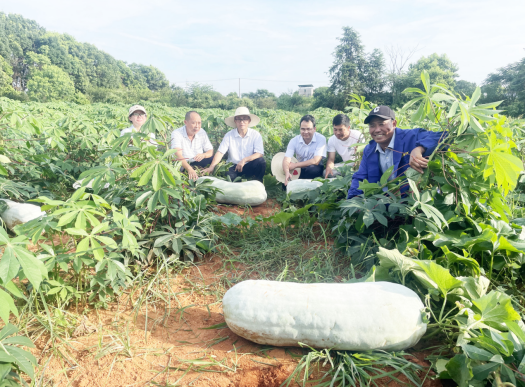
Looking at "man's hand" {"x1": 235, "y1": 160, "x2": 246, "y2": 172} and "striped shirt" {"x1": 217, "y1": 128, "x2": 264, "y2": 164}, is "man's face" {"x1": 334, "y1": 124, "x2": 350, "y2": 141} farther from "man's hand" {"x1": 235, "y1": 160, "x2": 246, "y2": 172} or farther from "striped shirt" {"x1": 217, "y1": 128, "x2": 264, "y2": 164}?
"man's hand" {"x1": 235, "y1": 160, "x2": 246, "y2": 172}

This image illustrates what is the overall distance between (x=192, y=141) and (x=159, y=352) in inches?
148

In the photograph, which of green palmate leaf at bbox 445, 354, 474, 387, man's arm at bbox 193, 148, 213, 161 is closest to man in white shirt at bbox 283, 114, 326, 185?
man's arm at bbox 193, 148, 213, 161

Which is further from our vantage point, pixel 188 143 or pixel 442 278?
A: pixel 188 143

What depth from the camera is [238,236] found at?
10.2ft

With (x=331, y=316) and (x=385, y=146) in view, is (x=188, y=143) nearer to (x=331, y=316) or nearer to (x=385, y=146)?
(x=385, y=146)

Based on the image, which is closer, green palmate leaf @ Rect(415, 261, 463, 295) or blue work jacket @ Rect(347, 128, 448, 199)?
green palmate leaf @ Rect(415, 261, 463, 295)

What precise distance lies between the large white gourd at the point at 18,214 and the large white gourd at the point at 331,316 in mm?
2560

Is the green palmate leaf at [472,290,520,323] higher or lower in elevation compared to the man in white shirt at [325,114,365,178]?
lower

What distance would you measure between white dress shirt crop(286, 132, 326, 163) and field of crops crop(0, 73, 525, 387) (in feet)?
6.58

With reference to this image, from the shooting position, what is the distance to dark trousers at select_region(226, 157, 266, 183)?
5.03 m

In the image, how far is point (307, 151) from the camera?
16.3ft

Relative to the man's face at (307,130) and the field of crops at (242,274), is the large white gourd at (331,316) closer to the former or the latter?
the field of crops at (242,274)

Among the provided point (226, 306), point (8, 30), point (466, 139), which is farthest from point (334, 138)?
point (8, 30)

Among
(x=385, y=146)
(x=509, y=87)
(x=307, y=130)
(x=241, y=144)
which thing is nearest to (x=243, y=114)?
(x=241, y=144)
